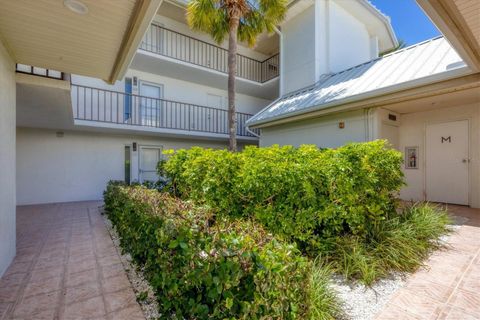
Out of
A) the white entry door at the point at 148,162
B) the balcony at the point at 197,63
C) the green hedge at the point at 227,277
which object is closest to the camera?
the green hedge at the point at 227,277

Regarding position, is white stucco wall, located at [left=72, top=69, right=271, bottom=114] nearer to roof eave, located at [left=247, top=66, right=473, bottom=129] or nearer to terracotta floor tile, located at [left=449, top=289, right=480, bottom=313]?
roof eave, located at [left=247, top=66, right=473, bottom=129]

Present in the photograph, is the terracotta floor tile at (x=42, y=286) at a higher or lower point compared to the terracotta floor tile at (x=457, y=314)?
lower

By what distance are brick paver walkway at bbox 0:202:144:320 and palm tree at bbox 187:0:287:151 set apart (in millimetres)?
5325

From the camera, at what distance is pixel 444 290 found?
2.87 meters

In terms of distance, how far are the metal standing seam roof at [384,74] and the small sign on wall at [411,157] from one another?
9.11 ft

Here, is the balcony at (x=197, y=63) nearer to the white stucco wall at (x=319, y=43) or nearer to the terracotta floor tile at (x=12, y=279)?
the white stucco wall at (x=319, y=43)

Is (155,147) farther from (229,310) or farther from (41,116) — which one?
(229,310)

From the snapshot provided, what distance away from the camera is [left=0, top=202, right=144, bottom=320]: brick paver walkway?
104 inches

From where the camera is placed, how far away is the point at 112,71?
4.35 metres

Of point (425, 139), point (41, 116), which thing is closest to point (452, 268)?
point (425, 139)

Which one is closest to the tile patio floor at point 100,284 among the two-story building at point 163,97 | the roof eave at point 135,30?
the roof eave at point 135,30

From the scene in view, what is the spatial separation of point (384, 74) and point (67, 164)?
38.7ft

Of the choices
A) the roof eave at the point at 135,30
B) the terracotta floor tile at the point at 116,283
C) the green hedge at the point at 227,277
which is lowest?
the terracotta floor tile at the point at 116,283

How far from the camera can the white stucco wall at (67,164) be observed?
29.7 ft
